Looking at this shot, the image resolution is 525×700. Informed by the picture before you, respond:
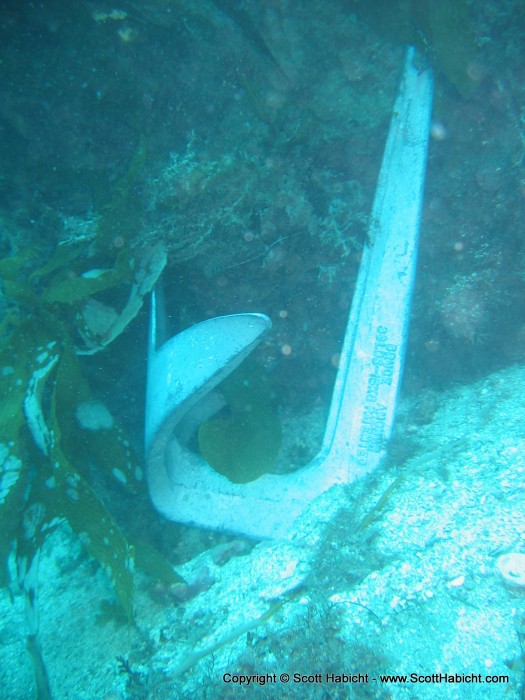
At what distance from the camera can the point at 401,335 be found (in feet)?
8.57

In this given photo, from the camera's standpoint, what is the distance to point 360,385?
2650mm

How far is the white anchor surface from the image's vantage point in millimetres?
Result: 2441

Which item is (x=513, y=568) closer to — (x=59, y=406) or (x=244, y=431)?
(x=244, y=431)

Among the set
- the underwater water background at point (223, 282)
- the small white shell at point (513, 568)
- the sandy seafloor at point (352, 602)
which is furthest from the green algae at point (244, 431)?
the small white shell at point (513, 568)

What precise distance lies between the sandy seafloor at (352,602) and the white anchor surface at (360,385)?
24cm

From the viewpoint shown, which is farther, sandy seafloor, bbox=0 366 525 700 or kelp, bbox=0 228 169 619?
kelp, bbox=0 228 169 619

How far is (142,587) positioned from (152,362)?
1.43 m

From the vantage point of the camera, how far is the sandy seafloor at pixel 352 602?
1.34m

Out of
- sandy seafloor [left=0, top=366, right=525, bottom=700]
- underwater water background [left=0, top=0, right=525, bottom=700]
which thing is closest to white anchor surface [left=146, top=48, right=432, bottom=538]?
underwater water background [left=0, top=0, right=525, bottom=700]

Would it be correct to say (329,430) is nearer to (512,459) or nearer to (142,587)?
(512,459)

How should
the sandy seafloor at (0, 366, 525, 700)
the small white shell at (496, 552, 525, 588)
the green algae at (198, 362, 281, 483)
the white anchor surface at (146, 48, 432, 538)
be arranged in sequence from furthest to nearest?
the green algae at (198, 362, 281, 483), the white anchor surface at (146, 48, 432, 538), the small white shell at (496, 552, 525, 588), the sandy seafloor at (0, 366, 525, 700)

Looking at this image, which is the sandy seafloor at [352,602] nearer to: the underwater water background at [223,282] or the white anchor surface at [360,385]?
the underwater water background at [223,282]

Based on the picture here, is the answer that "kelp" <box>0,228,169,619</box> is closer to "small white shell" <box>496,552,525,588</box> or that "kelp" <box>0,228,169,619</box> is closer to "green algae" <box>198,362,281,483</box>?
"green algae" <box>198,362,281,483</box>

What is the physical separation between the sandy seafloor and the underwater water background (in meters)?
0.02
